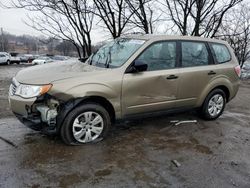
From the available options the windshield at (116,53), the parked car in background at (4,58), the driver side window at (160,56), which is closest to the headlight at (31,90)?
the windshield at (116,53)

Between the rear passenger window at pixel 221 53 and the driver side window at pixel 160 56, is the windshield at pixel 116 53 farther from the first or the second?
the rear passenger window at pixel 221 53

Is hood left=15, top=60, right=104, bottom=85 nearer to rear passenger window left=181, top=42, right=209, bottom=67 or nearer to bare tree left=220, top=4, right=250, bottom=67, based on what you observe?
rear passenger window left=181, top=42, right=209, bottom=67

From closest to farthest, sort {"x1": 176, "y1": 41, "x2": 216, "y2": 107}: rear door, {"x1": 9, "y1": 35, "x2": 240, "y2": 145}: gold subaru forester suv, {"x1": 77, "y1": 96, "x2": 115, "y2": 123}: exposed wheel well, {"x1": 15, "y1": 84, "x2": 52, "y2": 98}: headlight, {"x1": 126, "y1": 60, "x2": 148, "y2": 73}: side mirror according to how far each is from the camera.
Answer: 1. {"x1": 15, "y1": 84, "x2": 52, "y2": 98}: headlight
2. {"x1": 9, "y1": 35, "x2": 240, "y2": 145}: gold subaru forester suv
3. {"x1": 77, "y1": 96, "x2": 115, "y2": 123}: exposed wheel well
4. {"x1": 126, "y1": 60, "x2": 148, "y2": 73}: side mirror
5. {"x1": 176, "y1": 41, "x2": 216, "y2": 107}: rear door

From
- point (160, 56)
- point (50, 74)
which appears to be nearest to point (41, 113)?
point (50, 74)

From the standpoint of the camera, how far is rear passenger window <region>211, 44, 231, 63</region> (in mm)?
5240

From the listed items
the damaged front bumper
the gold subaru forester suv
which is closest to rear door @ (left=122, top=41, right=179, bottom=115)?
the gold subaru forester suv

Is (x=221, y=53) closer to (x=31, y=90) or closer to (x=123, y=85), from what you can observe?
(x=123, y=85)

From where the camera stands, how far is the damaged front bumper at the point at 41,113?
143 inches

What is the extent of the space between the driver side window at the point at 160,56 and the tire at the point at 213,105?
4.17ft

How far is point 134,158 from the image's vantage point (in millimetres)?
3562

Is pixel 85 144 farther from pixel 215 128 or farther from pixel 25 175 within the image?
pixel 215 128

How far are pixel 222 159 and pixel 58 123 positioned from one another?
243cm

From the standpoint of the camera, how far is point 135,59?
4.17 metres

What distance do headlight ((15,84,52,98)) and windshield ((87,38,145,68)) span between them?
116 centimetres
